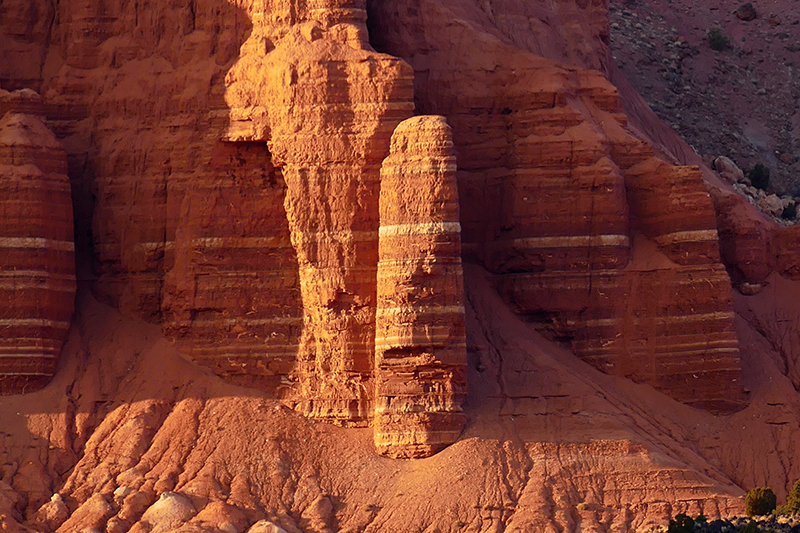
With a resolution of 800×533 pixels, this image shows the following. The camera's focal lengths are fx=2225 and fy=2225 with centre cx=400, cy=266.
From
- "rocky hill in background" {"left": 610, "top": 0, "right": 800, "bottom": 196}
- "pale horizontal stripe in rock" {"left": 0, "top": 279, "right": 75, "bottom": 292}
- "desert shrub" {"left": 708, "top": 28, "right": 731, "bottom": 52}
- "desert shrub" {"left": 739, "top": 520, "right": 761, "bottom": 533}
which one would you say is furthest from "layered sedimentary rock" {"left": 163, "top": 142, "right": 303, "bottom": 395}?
"desert shrub" {"left": 708, "top": 28, "right": 731, "bottom": 52}

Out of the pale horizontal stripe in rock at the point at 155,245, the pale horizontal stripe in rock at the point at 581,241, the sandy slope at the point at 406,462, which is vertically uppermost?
the pale horizontal stripe in rock at the point at 155,245

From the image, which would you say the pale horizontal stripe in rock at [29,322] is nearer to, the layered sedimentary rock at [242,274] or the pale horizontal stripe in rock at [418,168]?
the layered sedimentary rock at [242,274]

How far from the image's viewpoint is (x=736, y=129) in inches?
2918

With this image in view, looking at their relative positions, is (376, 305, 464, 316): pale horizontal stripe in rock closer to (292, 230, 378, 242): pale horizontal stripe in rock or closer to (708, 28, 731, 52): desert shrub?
(292, 230, 378, 242): pale horizontal stripe in rock

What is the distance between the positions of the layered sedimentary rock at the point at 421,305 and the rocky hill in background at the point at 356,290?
0.20 ft

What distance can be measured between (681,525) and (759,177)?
27.5 meters

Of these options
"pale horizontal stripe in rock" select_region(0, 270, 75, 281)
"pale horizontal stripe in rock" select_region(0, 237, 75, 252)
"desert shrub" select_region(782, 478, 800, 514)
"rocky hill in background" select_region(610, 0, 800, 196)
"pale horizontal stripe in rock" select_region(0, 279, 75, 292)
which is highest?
"rocky hill in background" select_region(610, 0, 800, 196)

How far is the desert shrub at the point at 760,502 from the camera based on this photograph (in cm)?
4584

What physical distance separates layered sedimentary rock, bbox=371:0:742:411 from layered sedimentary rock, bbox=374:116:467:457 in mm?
4122

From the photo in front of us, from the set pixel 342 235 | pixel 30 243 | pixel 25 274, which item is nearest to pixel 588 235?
pixel 342 235

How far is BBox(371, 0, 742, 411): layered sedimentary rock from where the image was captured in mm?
50594

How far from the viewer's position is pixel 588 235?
50562 mm

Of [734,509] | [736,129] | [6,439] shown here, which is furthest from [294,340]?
[736,129]

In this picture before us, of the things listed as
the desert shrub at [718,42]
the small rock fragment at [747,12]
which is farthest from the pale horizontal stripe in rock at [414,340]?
the small rock fragment at [747,12]
